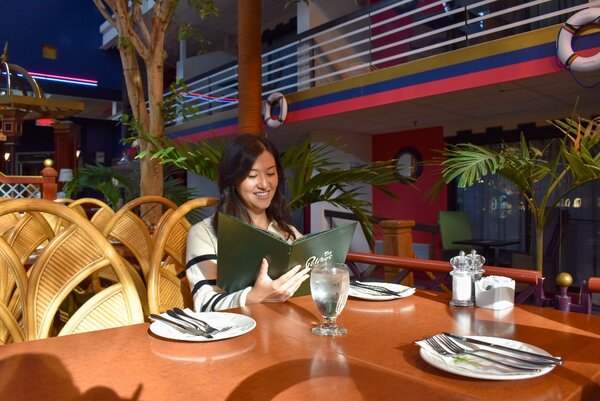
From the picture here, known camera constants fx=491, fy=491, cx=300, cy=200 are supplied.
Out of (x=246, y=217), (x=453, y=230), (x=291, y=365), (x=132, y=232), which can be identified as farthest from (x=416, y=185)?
(x=291, y=365)

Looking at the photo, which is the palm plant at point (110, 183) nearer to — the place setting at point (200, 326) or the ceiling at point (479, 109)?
the ceiling at point (479, 109)

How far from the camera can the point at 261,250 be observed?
3.87 ft

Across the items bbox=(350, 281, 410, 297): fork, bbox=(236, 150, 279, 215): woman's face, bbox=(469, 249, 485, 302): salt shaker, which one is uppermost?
bbox=(236, 150, 279, 215): woman's face

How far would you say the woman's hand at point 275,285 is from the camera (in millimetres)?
1184

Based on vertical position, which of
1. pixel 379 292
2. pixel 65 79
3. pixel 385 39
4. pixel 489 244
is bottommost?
pixel 489 244

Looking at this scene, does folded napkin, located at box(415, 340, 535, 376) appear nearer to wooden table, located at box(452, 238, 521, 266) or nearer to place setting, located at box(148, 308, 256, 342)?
place setting, located at box(148, 308, 256, 342)

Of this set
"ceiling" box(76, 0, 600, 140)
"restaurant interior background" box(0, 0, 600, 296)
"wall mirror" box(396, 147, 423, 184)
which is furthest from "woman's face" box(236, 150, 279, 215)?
"wall mirror" box(396, 147, 423, 184)

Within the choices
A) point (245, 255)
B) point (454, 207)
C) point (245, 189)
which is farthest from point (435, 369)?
point (454, 207)

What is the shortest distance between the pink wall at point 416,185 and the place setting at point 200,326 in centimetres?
639

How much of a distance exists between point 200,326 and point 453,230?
5502mm

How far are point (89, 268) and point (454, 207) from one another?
653cm

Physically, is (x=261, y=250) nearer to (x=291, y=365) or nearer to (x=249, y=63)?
(x=291, y=365)

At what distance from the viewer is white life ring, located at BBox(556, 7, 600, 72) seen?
378cm

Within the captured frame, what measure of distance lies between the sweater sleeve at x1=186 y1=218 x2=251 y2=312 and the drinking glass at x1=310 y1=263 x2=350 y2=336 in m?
0.39
